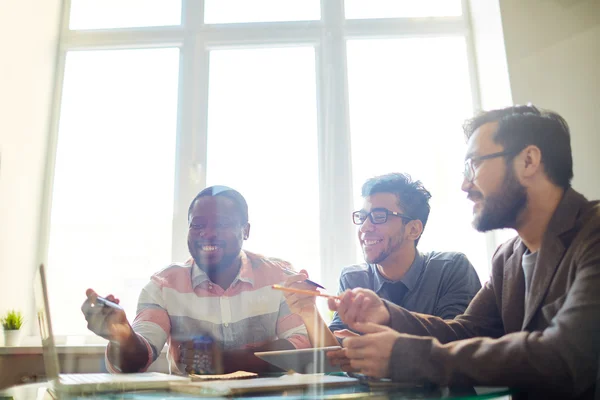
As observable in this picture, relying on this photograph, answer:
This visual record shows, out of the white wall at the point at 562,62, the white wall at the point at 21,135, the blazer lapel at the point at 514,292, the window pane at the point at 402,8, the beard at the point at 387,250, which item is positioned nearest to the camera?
the blazer lapel at the point at 514,292

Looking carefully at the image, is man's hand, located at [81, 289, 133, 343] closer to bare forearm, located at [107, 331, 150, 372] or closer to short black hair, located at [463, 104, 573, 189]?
bare forearm, located at [107, 331, 150, 372]

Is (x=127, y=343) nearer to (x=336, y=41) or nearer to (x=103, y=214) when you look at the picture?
(x=103, y=214)

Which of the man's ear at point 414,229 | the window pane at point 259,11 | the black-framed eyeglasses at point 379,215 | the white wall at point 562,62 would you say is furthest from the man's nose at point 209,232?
the window pane at point 259,11

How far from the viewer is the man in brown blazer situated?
2.66ft

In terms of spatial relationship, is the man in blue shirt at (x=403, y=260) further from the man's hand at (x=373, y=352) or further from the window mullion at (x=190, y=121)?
the window mullion at (x=190, y=121)

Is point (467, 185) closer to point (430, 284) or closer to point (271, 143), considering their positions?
point (430, 284)

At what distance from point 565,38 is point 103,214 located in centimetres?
228

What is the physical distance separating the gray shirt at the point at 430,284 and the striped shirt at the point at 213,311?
0.19 m

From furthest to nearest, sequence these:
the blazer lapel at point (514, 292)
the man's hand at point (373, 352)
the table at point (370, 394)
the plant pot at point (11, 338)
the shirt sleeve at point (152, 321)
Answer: the plant pot at point (11, 338)
the shirt sleeve at point (152, 321)
the blazer lapel at point (514, 292)
the man's hand at point (373, 352)
the table at point (370, 394)

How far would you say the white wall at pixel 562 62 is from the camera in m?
1.96

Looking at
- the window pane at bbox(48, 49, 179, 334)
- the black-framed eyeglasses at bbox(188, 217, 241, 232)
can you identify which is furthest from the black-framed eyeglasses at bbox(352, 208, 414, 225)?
the window pane at bbox(48, 49, 179, 334)

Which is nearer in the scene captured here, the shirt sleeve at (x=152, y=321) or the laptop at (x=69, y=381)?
the laptop at (x=69, y=381)

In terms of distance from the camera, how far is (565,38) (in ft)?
7.12

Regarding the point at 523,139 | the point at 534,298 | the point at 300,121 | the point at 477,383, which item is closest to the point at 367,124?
the point at 300,121
